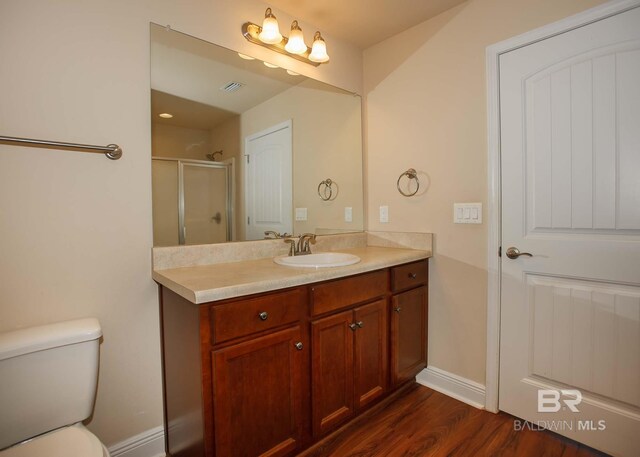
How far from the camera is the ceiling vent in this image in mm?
1735

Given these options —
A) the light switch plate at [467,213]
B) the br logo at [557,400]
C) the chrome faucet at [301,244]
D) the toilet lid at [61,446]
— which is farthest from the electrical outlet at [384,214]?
the toilet lid at [61,446]

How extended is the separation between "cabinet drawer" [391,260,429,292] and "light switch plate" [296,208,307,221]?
0.66 m

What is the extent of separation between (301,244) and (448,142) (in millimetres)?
1062

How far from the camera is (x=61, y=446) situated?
1.00 meters

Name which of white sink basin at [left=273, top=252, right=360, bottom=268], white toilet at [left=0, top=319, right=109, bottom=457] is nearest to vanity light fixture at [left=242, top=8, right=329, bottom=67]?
white sink basin at [left=273, top=252, right=360, bottom=268]

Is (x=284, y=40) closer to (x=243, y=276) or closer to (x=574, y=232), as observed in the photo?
(x=243, y=276)

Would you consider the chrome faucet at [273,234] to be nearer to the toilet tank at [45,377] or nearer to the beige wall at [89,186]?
the beige wall at [89,186]

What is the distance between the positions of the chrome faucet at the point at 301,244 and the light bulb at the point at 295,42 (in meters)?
1.07

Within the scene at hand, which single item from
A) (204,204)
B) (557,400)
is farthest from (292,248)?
(557,400)

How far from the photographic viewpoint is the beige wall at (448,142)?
71.0 inches

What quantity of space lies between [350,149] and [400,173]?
1.36ft

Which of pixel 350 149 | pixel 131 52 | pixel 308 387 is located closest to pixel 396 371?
pixel 308 387

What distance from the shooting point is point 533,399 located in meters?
1.68

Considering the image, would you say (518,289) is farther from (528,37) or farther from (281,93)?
(281,93)
